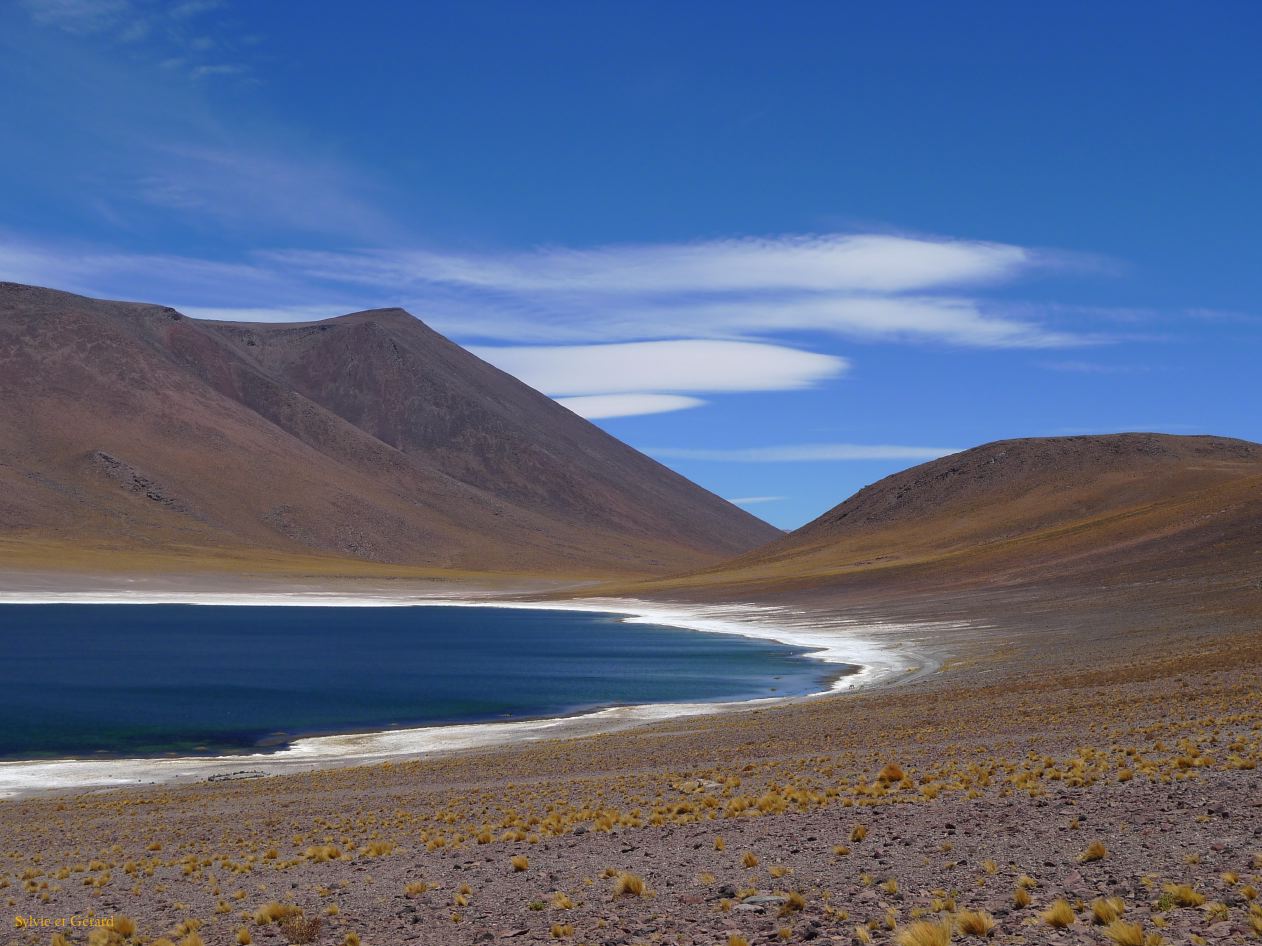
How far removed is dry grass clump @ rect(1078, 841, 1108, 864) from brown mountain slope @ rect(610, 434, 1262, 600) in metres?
52.1

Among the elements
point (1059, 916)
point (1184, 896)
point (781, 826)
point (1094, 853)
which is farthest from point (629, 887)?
point (1184, 896)

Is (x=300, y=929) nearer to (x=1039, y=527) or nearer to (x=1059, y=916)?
(x=1059, y=916)

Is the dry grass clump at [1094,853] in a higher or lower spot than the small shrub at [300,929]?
higher

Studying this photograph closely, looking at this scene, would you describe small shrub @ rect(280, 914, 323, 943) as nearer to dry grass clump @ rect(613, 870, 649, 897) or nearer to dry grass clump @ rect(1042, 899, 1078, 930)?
dry grass clump @ rect(613, 870, 649, 897)

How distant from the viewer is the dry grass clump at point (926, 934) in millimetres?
8109

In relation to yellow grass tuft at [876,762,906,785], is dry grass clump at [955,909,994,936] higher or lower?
higher

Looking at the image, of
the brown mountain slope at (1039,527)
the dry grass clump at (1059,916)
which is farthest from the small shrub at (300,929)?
the brown mountain slope at (1039,527)

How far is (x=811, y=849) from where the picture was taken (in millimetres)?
12164

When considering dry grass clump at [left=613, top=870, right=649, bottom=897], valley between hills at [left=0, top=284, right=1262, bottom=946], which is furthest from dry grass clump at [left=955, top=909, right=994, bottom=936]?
dry grass clump at [left=613, top=870, right=649, bottom=897]

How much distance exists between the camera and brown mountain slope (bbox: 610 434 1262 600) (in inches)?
2977

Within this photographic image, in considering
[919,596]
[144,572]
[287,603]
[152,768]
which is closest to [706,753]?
[152,768]

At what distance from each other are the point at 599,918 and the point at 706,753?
14.2 metres

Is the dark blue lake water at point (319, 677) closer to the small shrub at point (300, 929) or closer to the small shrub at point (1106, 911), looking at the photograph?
the small shrub at point (300, 929)

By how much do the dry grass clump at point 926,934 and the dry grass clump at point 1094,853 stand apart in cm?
264
